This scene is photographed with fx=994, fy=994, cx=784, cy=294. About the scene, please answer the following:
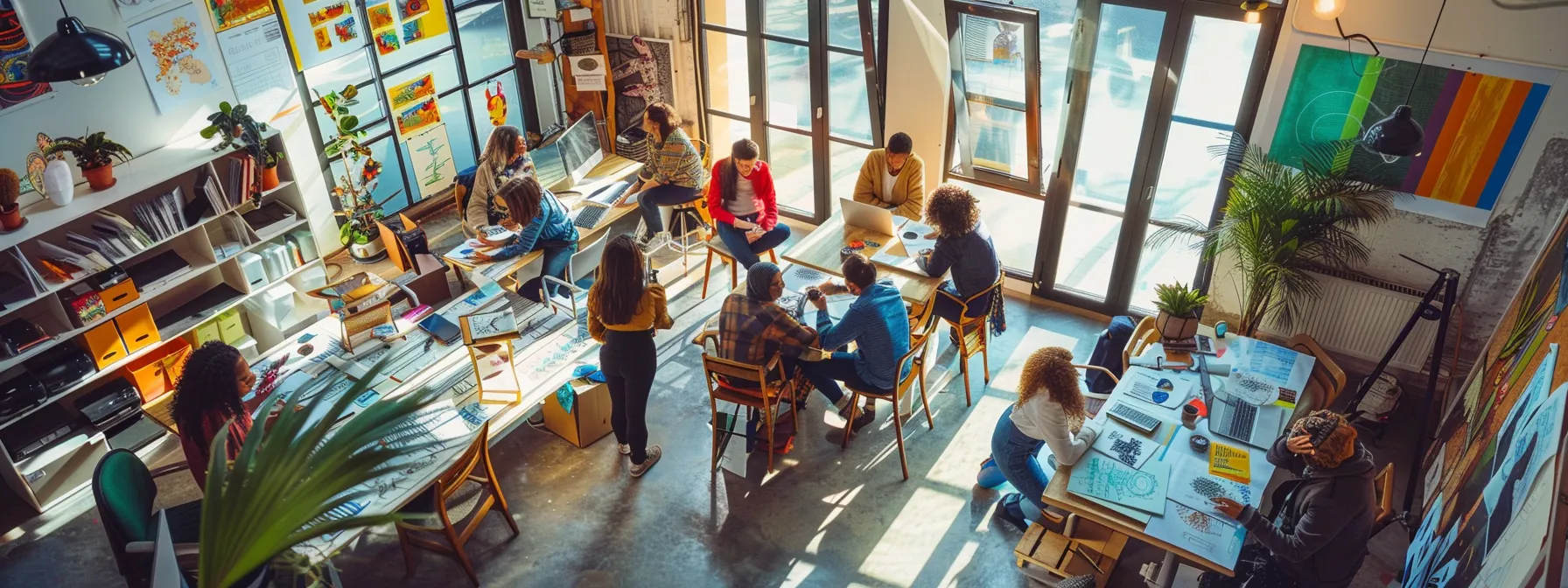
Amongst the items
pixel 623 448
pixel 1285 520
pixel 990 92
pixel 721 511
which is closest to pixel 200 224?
pixel 623 448

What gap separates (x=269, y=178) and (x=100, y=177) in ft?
3.29

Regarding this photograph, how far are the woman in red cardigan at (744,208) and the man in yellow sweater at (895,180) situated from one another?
2.21 feet

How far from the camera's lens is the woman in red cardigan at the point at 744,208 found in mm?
7168

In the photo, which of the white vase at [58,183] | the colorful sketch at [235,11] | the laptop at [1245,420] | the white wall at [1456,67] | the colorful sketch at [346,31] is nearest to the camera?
the laptop at [1245,420]

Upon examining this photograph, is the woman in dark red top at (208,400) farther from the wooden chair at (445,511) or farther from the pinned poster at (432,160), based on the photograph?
the pinned poster at (432,160)

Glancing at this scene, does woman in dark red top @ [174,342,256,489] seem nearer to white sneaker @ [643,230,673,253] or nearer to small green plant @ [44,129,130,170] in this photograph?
small green plant @ [44,129,130,170]

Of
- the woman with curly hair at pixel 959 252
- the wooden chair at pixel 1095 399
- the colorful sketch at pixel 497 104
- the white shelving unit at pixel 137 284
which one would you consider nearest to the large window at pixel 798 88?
the colorful sketch at pixel 497 104

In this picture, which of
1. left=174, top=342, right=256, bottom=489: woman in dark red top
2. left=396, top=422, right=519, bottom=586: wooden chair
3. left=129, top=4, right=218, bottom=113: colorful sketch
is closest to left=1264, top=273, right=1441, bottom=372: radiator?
left=396, top=422, right=519, bottom=586: wooden chair

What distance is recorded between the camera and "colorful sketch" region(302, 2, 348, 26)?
6953 millimetres

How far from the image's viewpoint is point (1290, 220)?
5.89m

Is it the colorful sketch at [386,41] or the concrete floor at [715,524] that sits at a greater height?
the colorful sketch at [386,41]

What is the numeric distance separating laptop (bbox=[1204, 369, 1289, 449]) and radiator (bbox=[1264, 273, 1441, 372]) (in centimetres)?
160

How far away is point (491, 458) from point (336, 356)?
1096 mm

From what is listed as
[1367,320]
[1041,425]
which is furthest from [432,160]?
[1367,320]
